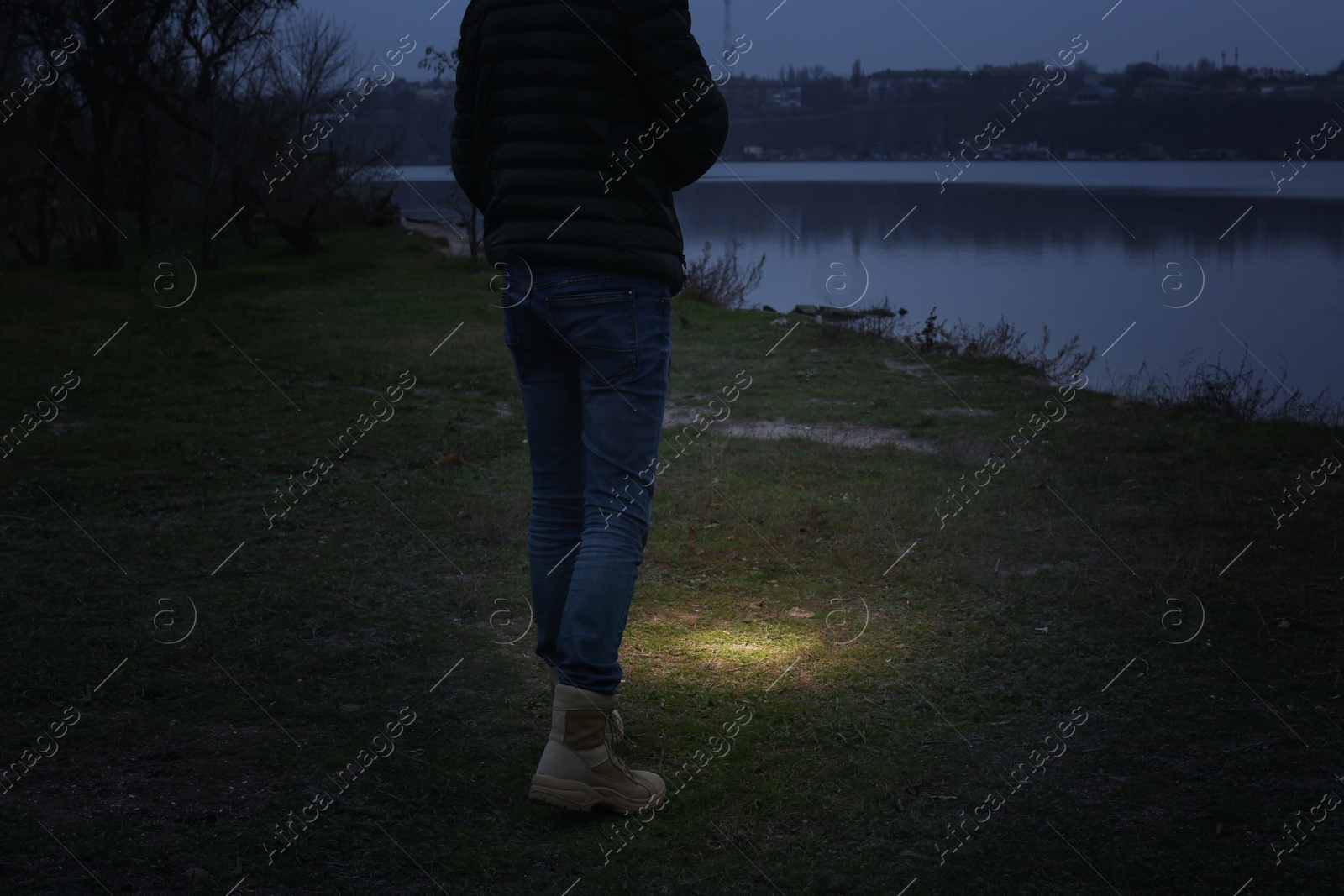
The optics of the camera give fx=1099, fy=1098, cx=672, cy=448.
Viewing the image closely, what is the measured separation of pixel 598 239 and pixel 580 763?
1.20 m

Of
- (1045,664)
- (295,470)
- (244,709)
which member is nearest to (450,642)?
(244,709)

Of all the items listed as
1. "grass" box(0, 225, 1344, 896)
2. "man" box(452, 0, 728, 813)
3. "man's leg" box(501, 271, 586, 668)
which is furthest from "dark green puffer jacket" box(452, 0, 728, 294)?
"grass" box(0, 225, 1344, 896)

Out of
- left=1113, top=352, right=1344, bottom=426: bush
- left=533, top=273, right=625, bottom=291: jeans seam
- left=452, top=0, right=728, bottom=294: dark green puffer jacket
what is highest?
left=452, top=0, right=728, bottom=294: dark green puffer jacket

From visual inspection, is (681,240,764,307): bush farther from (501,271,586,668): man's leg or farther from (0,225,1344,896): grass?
(501,271,586,668): man's leg

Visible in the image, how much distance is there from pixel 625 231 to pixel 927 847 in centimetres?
154

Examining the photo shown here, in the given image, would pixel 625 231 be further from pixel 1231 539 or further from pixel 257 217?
pixel 257 217

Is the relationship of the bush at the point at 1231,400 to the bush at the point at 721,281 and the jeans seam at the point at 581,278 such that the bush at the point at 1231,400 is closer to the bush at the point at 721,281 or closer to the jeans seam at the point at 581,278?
the jeans seam at the point at 581,278

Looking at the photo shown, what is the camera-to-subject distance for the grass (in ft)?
7.89

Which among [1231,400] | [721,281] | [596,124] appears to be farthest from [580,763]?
[721,281]

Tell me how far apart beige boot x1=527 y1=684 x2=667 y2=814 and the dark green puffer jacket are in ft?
3.28

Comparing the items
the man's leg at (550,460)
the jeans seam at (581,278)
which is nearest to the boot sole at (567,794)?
the man's leg at (550,460)

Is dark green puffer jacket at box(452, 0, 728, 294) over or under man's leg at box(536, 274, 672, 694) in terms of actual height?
over

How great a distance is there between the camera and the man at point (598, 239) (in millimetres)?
2500

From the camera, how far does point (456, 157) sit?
2.96 metres
